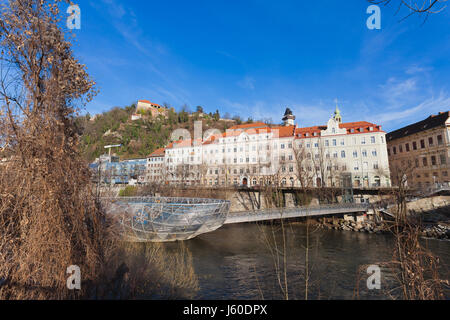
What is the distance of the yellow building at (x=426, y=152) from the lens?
108 ft

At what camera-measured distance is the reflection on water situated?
9586 mm

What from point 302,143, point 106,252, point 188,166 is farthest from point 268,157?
point 106,252

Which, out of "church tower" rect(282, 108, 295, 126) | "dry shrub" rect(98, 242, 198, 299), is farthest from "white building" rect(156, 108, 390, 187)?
"dry shrub" rect(98, 242, 198, 299)

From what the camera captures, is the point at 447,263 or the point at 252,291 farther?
the point at 447,263

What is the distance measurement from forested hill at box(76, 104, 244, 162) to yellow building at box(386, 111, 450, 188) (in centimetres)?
7103

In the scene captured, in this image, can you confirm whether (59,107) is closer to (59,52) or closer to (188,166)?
(59,52)

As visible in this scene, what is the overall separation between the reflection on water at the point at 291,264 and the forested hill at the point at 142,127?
76.7m

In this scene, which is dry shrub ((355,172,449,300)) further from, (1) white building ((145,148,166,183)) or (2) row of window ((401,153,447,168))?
(1) white building ((145,148,166,183))

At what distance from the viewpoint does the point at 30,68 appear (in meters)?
4.09

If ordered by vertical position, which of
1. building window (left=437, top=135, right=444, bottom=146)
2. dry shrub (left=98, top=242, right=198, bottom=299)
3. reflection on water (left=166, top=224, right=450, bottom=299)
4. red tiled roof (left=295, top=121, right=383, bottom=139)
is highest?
red tiled roof (left=295, top=121, right=383, bottom=139)

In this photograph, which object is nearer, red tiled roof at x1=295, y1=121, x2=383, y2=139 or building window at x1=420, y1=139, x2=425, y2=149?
building window at x1=420, y1=139, x2=425, y2=149

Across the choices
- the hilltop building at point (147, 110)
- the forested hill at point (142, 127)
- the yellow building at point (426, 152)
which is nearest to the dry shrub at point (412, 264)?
the yellow building at point (426, 152)

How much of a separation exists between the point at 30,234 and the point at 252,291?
901cm

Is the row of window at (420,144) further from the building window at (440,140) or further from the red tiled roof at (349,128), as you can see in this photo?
the red tiled roof at (349,128)
